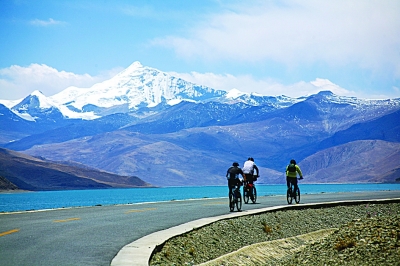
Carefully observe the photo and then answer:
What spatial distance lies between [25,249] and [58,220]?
7806 millimetres

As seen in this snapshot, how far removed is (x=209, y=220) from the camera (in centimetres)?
2062

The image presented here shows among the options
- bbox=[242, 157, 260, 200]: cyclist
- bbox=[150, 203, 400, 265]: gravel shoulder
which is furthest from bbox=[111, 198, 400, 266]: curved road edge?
bbox=[242, 157, 260, 200]: cyclist

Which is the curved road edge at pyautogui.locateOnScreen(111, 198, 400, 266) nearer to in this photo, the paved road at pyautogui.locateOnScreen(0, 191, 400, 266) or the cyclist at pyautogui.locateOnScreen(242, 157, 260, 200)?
A: the paved road at pyautogui.locateOnScreen(0, 191, 400, 266)

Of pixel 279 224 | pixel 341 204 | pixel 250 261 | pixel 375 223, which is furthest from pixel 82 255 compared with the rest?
pixel 341 204

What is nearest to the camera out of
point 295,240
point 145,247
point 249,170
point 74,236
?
point 145,247

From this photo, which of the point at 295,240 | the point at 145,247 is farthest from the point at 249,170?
the point at 145,247

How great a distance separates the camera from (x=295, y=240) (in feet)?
74.3

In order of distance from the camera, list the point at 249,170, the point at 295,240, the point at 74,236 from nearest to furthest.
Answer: the point at 74,236
the point at 295,240
the point at 249,170

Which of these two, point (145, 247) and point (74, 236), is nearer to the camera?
point (145, 247)

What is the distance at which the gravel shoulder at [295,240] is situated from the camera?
1370 cm

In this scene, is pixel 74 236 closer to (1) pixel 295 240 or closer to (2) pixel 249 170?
(1) pixel 295 240

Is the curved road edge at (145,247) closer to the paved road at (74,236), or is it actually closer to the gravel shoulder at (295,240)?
the gravel shoulder at (295,240)

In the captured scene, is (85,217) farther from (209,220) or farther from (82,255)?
(82,255)

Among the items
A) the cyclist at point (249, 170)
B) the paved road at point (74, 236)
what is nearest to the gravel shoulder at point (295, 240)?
the paved road at point (74, 236)
